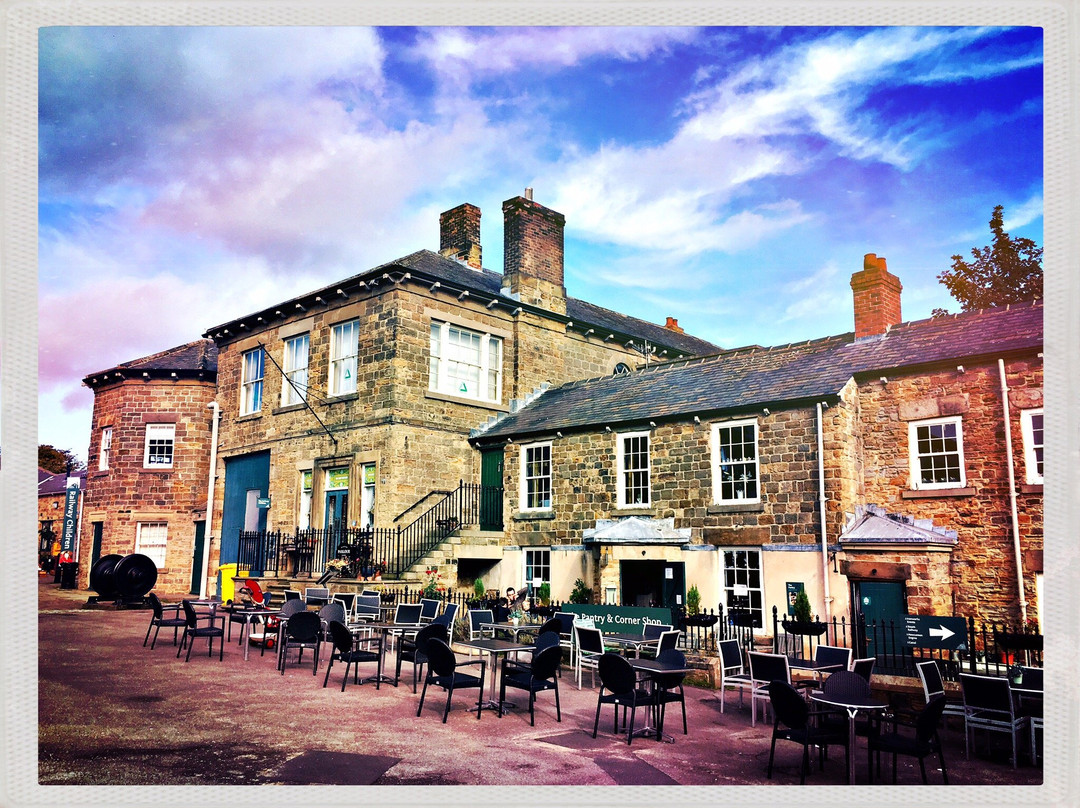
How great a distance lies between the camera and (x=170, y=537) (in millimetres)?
21969

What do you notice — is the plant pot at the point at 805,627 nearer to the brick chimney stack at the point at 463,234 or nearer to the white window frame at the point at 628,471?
the white window frame at the point at 628,471

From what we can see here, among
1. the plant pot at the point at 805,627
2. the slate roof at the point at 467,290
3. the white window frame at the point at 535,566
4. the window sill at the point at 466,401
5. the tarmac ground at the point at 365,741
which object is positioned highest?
the slate roof at the point at 467,290

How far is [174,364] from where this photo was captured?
75.0 feet

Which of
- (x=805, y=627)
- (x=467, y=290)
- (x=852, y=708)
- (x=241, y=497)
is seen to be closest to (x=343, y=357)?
(x=467, y=290)

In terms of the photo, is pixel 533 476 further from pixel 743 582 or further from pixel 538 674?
pixel 538 674

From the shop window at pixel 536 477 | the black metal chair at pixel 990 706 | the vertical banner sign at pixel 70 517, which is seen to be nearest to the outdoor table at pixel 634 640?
the black metal chair at pixel 990 706

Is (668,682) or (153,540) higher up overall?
(153,540)

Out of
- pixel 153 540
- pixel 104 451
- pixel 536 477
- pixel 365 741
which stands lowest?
pixel 365 741

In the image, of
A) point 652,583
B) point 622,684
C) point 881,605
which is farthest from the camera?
point 652,583

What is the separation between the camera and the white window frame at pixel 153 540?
21.9m

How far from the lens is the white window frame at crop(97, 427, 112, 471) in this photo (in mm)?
22922

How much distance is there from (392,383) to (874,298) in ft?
31.2

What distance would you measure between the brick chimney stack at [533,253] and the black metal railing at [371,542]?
5.18m
